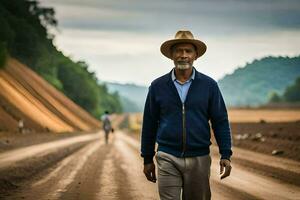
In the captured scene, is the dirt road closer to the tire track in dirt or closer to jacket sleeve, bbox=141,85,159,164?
the tire track in dirt

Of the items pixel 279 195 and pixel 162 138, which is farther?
pixel 279 195

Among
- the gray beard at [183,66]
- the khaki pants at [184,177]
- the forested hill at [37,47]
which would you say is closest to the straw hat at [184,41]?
the gray beard at [183,66]

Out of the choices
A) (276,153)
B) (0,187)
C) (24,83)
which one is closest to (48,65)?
(24,83)

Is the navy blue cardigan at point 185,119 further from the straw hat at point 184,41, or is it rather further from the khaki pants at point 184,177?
the straw hat at point 184,41

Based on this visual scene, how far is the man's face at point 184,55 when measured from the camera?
6871 mm

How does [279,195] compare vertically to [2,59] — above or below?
below

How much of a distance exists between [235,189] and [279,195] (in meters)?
1.24

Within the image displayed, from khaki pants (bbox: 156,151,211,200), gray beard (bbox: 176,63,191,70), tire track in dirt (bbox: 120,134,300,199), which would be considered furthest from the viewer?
tire track in dirt (bbox: 120,134,300,199)

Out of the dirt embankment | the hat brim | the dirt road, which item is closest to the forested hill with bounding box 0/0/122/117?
the dirt embankment

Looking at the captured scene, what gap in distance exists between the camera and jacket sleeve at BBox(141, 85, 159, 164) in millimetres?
6973

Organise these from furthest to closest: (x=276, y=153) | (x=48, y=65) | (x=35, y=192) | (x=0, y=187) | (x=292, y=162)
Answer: (x=48, y=65), (x=276, y=153), (x=292, y=162), (x=0, y=187), (x=35, y=192)

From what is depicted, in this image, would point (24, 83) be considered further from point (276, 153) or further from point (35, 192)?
point (35, 192)

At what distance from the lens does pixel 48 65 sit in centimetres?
10300

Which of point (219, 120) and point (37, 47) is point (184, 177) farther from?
point (37, 47)
